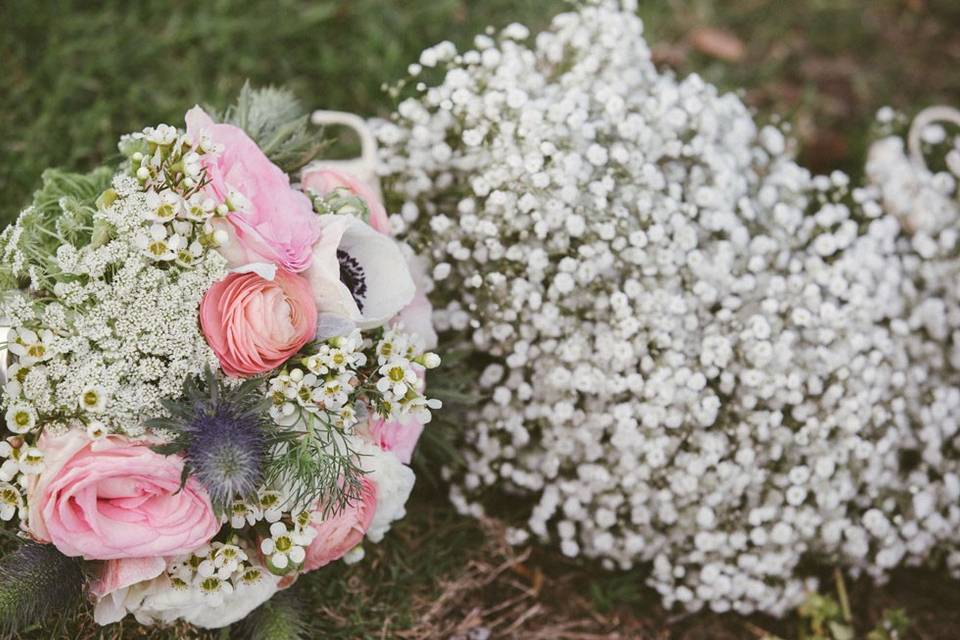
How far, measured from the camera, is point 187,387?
1.57 metres

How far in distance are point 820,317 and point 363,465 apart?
3.74ft

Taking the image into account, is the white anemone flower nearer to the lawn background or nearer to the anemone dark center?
the anemone dark center

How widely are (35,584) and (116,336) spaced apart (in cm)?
43

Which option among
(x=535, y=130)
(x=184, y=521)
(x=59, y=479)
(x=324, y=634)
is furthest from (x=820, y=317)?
(x=59, y=479)

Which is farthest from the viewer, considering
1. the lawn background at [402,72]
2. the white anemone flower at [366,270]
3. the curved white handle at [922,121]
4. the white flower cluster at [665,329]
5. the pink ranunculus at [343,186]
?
the curved white handle at [922,121]

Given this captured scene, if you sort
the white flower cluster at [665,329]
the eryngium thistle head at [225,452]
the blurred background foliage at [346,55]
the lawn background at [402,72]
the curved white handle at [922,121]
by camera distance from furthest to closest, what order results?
the blurred background foliage at [346,55] < the curved white handle at [922,121] < the lawn background at [402,72] < the white flower cluster at [665,329] < the eryngium thistle head at [225,452]

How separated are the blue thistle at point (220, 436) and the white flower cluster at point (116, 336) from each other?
51mm

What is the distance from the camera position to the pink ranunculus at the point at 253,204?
1.60 metres

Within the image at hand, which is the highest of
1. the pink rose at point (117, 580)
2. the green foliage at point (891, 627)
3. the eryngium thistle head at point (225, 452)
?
the eryngium thistle head at point (225, 452)

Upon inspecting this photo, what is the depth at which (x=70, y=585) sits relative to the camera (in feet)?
5.39

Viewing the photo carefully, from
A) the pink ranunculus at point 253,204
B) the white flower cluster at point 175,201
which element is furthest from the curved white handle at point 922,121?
the white flower cluster at point 175,201

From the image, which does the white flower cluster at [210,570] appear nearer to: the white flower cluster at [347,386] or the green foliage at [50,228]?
the white flower cluster at [347,386]

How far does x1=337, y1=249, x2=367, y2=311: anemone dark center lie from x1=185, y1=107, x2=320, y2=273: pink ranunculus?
0.34 feet

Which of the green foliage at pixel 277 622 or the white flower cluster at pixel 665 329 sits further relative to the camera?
the white flower cluster at pixel 665 329
